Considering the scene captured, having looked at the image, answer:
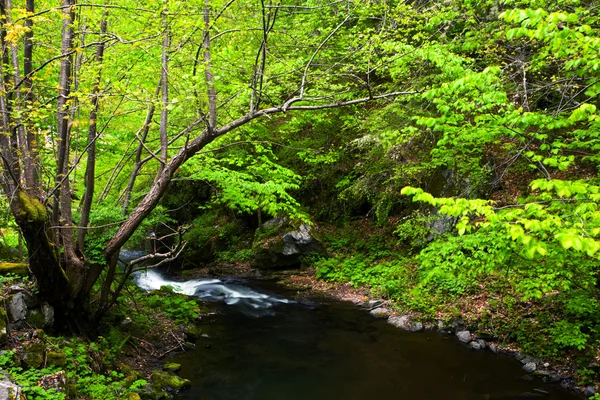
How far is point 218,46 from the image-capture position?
27.3 ft

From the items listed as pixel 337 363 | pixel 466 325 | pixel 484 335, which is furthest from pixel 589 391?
pixel 337 363

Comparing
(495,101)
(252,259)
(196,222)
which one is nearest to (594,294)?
(495,101)

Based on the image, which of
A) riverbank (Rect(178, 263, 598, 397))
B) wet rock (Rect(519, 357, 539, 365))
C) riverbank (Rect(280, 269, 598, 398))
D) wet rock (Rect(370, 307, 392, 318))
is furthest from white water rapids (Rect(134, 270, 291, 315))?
wet rock (Rect(519, 357, 539, 365))

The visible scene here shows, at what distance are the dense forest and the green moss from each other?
4 cm

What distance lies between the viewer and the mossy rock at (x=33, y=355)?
5027 millimetres

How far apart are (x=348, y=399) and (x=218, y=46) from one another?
24.4 feet

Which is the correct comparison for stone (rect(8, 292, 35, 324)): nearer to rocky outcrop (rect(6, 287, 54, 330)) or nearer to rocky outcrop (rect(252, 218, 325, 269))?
rocky outcrop (rect(6, 287, 54, 330))

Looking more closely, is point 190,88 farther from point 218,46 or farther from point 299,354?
point 299,354

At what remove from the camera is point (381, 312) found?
35.5 ft

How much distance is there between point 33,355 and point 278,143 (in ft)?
18.0

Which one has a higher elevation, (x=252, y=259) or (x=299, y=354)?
(x=299, y=354)

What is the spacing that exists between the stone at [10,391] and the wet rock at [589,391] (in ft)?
26.3

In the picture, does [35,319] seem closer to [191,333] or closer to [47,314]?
[47,314]

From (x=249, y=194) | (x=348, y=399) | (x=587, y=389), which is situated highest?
(x=249, y=194)
